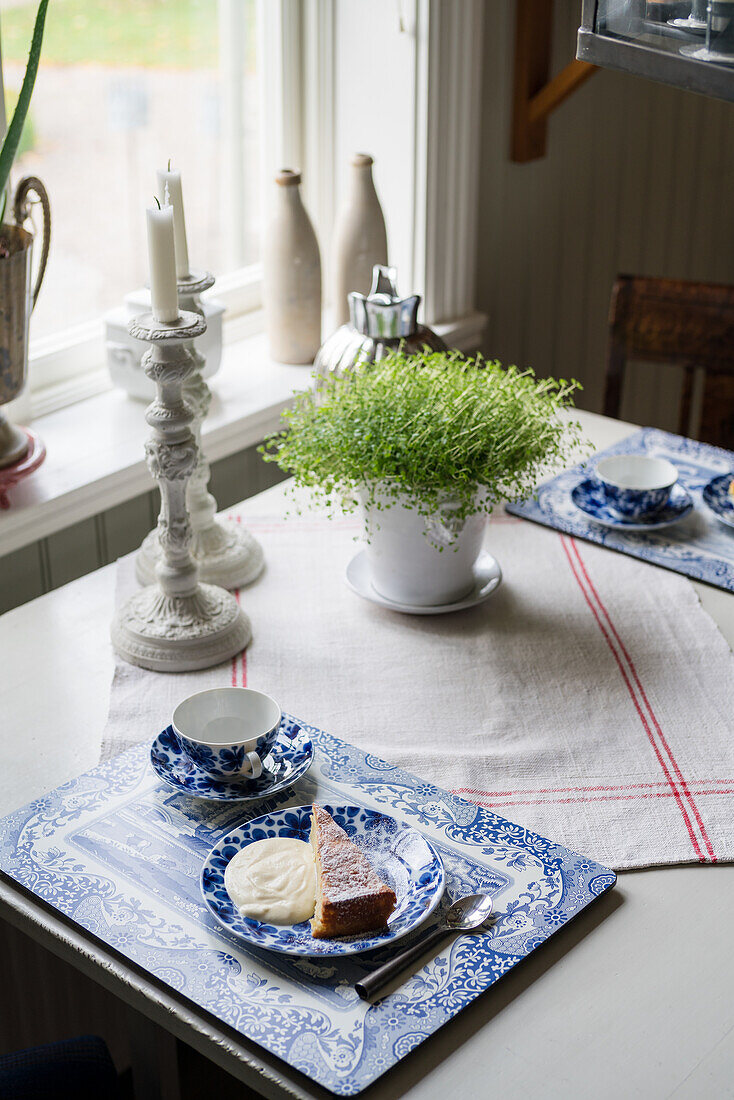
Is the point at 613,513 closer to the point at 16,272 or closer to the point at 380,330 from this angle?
the point at 380,330

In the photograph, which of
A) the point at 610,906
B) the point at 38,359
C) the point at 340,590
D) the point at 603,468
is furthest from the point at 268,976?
the point at 38,359

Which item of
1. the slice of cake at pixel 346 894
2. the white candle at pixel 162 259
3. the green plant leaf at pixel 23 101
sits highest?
the green plant leaf at pixel 23 101

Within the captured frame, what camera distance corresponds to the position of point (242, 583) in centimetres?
130

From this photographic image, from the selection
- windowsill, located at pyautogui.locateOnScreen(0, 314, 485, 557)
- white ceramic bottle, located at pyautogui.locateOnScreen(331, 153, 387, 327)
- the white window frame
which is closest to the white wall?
the white window frame

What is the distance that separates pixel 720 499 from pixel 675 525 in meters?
0.07

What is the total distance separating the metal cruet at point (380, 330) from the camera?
143cm

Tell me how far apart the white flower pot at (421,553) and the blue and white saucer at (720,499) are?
13.1 inches

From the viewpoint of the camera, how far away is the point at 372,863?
889 millimetres

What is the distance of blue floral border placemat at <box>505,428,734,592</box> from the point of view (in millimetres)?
1318

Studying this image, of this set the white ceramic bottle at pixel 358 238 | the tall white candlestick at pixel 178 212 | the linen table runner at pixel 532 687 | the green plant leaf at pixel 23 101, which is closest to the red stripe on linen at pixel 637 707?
the linen table runner at pixel 532 687

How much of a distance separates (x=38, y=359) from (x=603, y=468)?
2.77 feet

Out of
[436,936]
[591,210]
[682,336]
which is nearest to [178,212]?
[436,936]

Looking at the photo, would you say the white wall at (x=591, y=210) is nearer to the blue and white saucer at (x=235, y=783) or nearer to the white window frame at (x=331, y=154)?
the white window frame at (x=331, y=154)

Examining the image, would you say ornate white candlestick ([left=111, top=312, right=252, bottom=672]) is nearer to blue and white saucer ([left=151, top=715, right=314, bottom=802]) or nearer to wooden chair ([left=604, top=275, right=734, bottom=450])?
blue and white saucer ([left=151, top=715, right=314, bottom=802])
